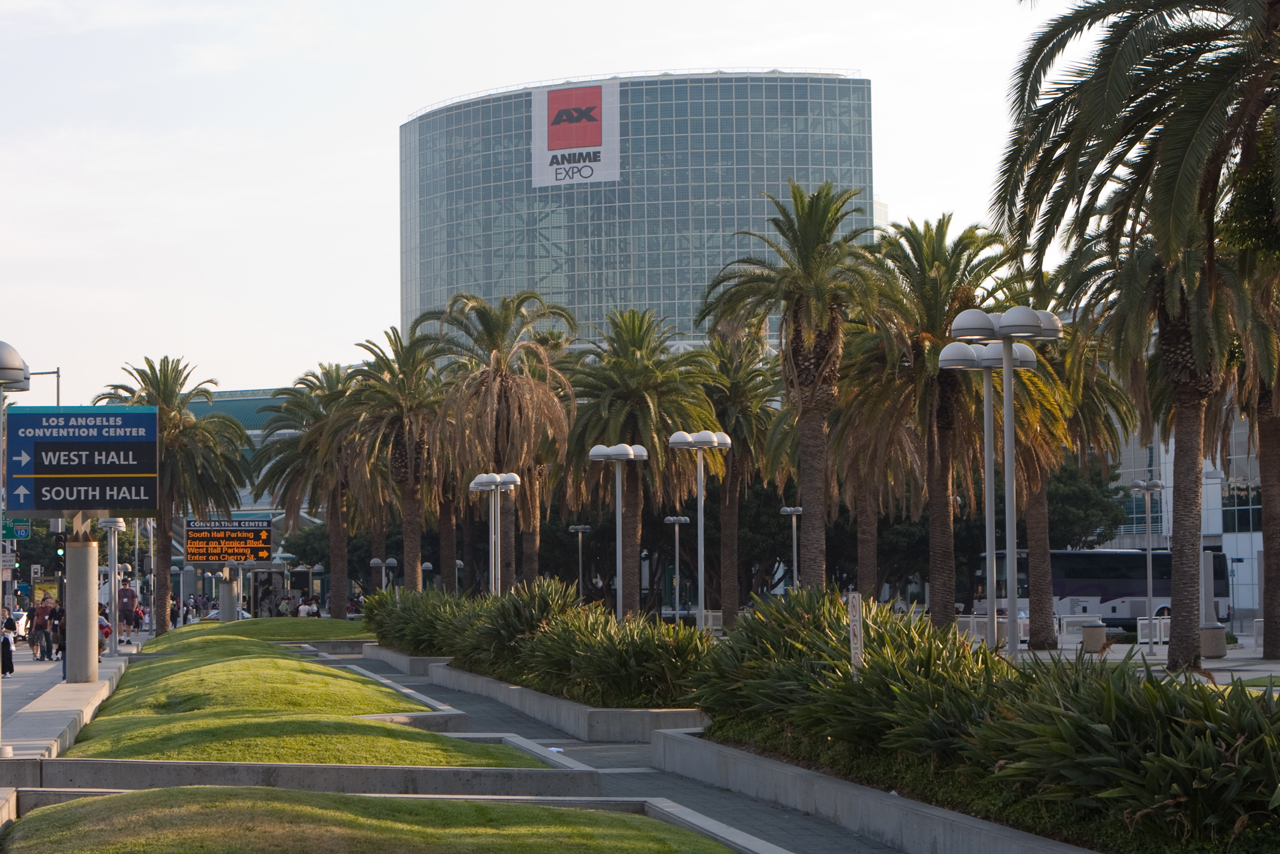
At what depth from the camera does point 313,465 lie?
2045 inches

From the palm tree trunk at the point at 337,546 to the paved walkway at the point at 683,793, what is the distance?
30742mm

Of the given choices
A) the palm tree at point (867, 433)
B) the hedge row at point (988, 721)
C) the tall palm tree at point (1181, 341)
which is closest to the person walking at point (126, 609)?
the palm tree at point (867, 433)

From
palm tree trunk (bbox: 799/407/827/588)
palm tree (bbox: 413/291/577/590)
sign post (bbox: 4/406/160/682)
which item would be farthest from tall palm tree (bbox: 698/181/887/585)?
sign post (bbox: 4/406/160/682)

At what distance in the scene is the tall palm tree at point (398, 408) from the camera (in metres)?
43.9

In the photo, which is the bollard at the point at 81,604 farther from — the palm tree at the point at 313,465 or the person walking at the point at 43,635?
the palm tree at the point at 313,465

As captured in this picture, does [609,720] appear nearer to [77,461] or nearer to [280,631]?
[77,461]

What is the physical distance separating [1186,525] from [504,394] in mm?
19750

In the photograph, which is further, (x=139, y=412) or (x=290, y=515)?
(x=290, y=515)

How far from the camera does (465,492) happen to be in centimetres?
4928

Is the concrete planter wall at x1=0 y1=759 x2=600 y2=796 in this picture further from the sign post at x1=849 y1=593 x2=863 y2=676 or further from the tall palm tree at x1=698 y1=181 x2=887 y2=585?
the tall palm tree at x1=698 y1=181 x2=887 y2=585

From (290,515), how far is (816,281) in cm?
3143

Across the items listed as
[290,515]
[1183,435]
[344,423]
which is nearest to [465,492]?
[344,423]

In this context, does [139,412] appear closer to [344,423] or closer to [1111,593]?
[344,423]

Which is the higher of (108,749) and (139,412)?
Result: (139,412)
